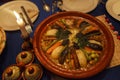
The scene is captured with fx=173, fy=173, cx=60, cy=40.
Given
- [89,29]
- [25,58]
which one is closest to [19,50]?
[25,58]

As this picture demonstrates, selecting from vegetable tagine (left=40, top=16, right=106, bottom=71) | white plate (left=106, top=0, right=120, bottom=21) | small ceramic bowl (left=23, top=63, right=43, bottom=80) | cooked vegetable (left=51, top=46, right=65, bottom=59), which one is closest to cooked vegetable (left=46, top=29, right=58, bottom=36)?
vegetable tagine (left=40, top=16, right=106, bottom=71)

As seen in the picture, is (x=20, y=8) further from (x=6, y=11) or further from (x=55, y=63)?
(x=55, y=63)

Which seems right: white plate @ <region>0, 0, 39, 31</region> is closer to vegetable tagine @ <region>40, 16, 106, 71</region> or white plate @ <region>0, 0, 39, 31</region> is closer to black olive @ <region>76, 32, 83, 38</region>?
vegetable tagine @ <region>40, 16, 106, 71</region>

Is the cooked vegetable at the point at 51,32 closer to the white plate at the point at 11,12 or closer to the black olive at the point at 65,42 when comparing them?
the black olive at the point at 65,42

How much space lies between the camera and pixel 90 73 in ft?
2.93

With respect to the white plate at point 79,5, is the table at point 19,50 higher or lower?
lower

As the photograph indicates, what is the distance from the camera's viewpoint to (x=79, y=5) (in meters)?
1.31

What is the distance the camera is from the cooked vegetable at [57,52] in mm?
984

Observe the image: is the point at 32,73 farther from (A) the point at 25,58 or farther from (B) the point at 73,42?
(B) the point at 73,42

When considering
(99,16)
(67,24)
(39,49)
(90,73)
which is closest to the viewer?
(90,73)

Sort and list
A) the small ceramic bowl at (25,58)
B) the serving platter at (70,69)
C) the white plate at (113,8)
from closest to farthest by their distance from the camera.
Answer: the serving platter at (70,69)
the small ceramic bowl at (25,58)
the white plate at (113,8)

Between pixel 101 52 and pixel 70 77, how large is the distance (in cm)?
23

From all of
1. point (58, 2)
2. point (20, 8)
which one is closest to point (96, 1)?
point (58, 2)

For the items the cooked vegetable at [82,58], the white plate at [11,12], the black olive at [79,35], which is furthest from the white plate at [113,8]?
the white plate at [11,12]
